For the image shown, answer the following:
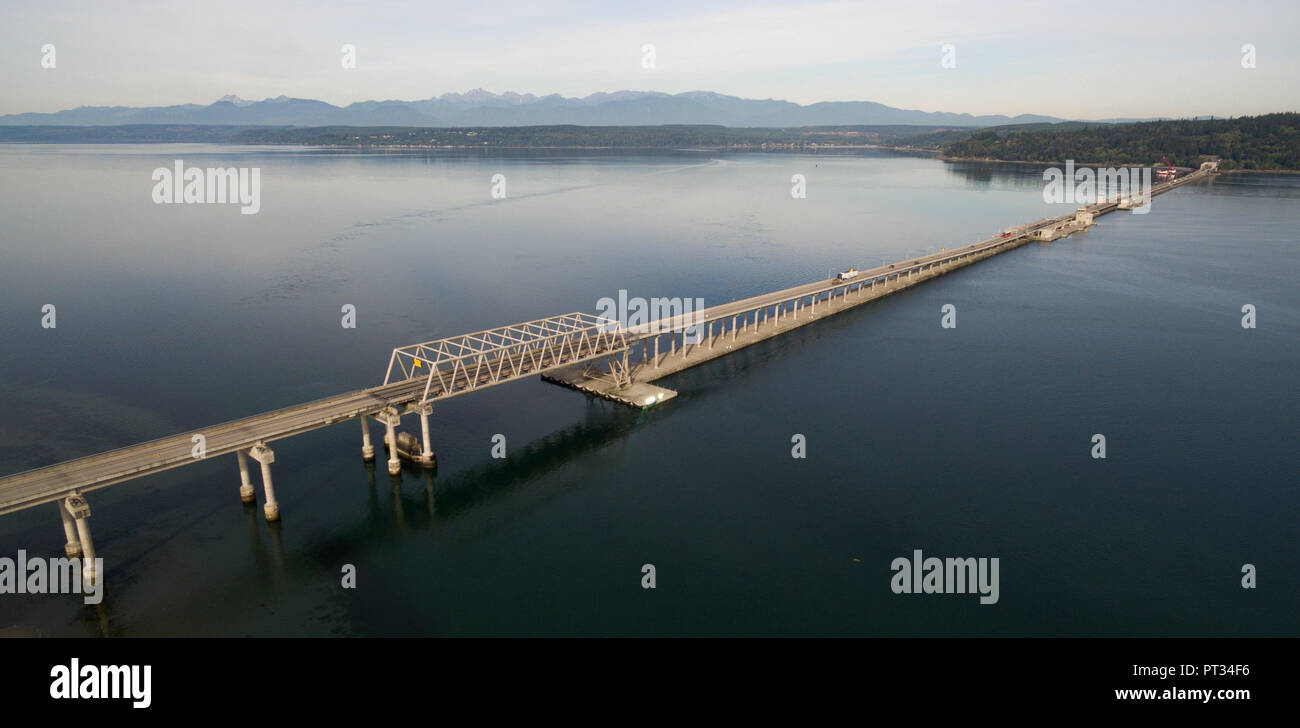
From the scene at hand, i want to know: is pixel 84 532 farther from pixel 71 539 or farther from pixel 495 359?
pixel 495 359

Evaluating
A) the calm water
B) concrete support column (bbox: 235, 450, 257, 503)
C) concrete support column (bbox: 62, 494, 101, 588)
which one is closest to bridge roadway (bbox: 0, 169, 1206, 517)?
concrete support column (bbox: 62, 494, 101, 588)

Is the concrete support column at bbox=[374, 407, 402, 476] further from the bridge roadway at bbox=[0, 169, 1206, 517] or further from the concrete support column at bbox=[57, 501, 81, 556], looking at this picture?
the concrete support column at bbox=[57, 501, 81, 556]

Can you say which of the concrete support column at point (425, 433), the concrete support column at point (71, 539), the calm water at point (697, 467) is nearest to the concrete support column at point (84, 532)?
the concrete support column at point (71, 539)

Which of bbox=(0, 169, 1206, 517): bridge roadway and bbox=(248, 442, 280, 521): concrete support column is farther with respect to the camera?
bbox=(248, 442, 280, 521): concrete support column

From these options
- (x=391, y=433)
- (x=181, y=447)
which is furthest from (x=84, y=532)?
(x=391, y=433)

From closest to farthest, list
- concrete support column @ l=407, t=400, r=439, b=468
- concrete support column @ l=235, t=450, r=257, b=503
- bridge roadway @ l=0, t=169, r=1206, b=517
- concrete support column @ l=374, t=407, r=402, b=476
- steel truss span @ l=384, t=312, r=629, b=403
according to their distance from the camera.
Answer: bridge roadway @ l=0, t=169, r=1206, b=517
concrete support column @ l=235, t=450, r=257, b=503
concrete support column @ l=374, t=407, r=402, b=476
concrete support column @ l=407, t=400, r=439, b=468
steel truss span @ l=384, t=312, r=629, b=403

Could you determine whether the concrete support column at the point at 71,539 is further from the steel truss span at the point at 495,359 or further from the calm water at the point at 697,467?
the steel truss span at the point at 495,359
